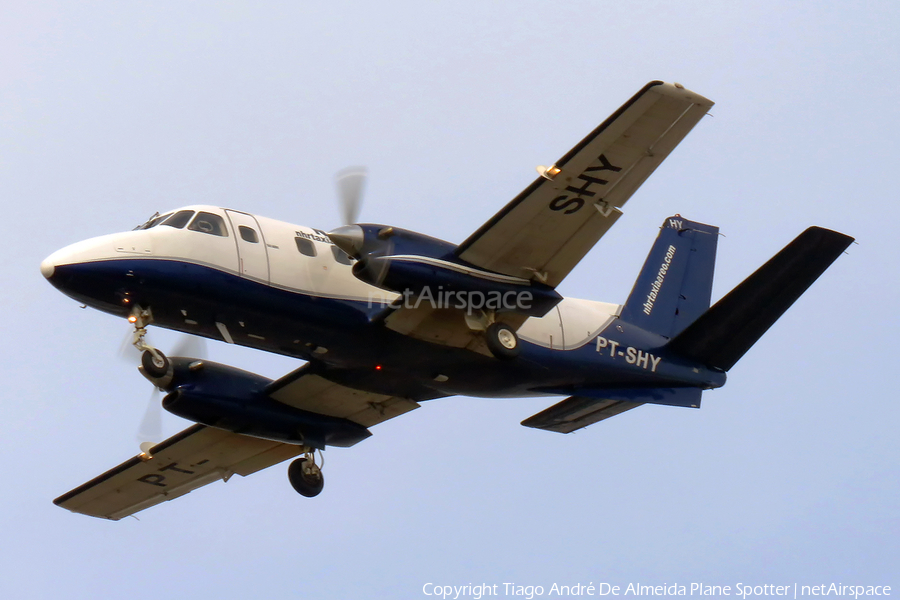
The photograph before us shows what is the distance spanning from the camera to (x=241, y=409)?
58.7 ft

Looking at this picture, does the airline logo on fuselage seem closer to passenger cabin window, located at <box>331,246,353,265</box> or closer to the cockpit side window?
passenger cabin window, located at <box>331,246,353,265</box>

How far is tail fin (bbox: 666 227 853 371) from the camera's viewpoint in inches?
656

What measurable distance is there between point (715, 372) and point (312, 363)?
6331mm

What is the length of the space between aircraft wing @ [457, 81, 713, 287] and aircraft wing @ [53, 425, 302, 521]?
213 inches

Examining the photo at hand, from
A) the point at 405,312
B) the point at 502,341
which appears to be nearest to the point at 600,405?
the point at 502,341

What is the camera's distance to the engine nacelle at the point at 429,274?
1523 centimetres

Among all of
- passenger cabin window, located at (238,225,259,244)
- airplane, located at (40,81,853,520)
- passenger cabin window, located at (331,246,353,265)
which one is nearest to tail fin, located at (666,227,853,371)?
airplane, located at (40,81,853,520)

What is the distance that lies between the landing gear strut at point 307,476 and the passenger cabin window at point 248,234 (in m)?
4.45

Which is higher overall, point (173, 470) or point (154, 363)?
point (154, 363)

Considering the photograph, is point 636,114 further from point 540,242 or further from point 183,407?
point 183,407

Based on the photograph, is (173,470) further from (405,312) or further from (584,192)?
(584,192)
